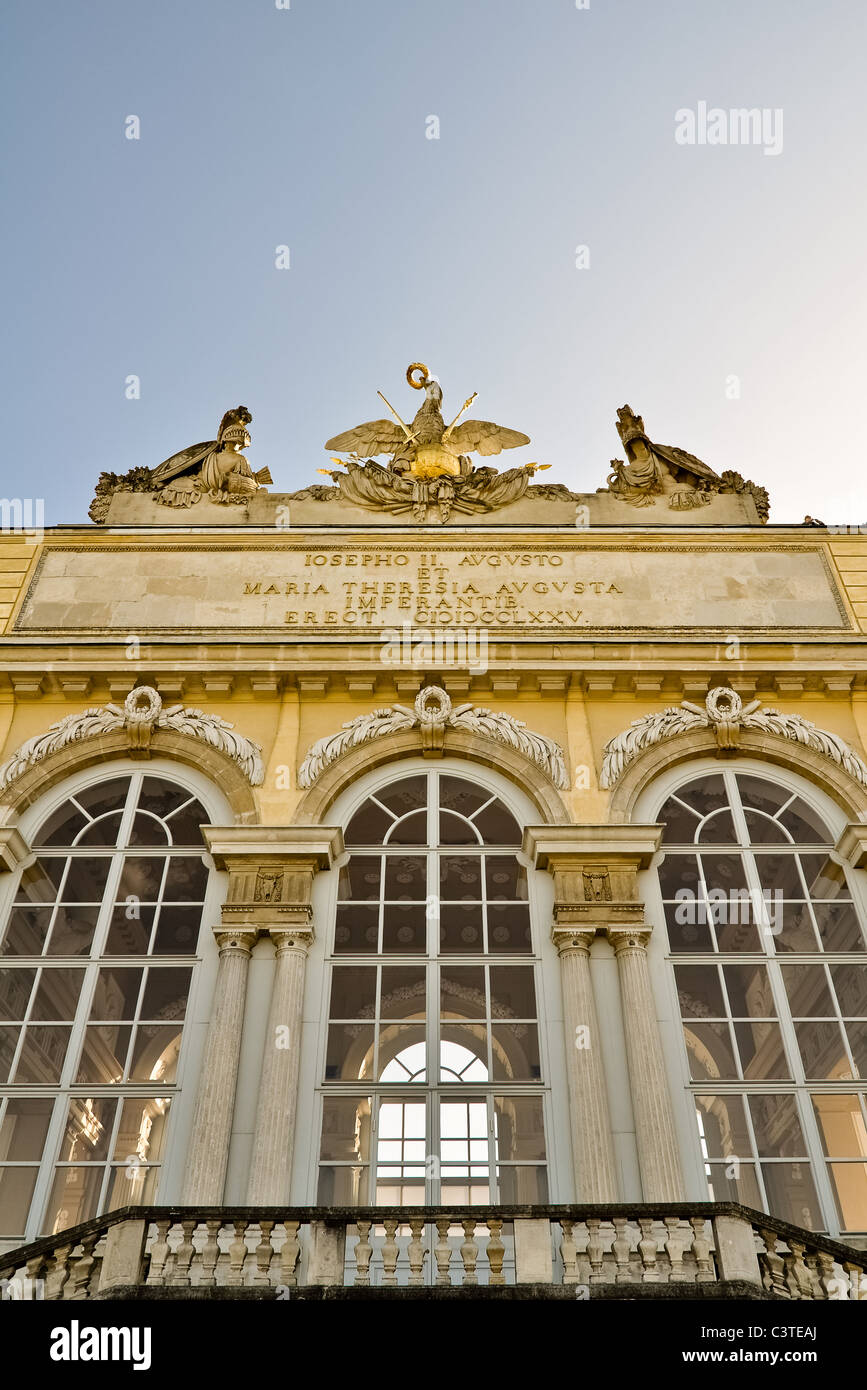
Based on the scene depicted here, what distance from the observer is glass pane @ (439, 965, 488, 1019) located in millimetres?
19422

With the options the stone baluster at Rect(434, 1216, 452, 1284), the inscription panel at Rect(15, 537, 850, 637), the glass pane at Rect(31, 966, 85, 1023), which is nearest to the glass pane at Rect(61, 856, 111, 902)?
the glass pane at Rect(31, 966, 85, 1023)

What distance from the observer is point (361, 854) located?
40.7 feet

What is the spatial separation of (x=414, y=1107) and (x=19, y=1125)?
5721mm

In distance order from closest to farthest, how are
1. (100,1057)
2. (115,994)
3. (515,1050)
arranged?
1. (100,1057)
2. (115,994)
3. (515,1050)

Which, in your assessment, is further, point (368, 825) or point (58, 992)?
point (368, 825)

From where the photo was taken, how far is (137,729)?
13.1 m

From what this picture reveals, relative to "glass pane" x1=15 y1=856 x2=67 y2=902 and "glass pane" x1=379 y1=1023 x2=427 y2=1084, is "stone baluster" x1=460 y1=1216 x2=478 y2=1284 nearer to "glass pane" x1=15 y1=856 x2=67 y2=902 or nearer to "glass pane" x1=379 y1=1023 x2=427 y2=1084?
"glass pane" x1=15 y1=856 x2=67 y2=902

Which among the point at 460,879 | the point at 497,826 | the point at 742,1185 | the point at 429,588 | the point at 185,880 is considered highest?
the point at 429,588

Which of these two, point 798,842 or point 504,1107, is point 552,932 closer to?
point 798,842

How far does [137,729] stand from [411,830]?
3145mm

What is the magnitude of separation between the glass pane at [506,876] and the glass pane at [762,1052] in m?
3.08

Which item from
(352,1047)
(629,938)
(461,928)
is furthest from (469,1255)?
(352,1047)

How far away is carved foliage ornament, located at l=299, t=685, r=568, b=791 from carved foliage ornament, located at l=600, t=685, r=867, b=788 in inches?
27.3

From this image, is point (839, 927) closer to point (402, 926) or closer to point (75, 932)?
point (402, 926)
